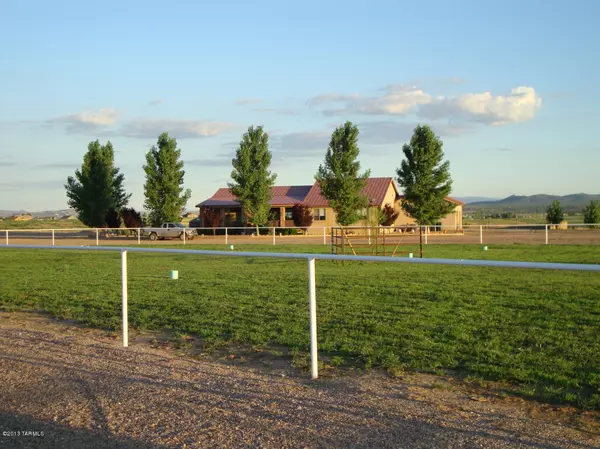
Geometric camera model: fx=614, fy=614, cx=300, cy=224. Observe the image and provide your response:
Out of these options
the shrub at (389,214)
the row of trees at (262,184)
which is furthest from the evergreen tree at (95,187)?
the shrub at (389,214)

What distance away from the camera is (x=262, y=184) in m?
54.7

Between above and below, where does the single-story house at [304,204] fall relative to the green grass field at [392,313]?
above

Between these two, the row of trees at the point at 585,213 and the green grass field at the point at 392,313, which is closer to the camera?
the green grass field at the point at 392,313

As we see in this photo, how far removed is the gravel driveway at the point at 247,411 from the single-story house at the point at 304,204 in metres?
49.7

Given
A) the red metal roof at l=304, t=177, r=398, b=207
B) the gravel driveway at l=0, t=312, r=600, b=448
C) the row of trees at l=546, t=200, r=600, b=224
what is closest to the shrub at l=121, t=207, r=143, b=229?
the red metal roof at l=304, t=177, r=398, b=207

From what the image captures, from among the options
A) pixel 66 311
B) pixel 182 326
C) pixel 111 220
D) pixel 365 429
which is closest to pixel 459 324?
pixel 182 326

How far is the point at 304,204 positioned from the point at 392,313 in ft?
161

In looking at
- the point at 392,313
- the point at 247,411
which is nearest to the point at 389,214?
the point at 392,313

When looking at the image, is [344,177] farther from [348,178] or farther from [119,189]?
[119,189]

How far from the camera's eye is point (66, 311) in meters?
10.3

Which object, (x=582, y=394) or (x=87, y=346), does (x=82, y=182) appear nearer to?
(x=87, y=346)

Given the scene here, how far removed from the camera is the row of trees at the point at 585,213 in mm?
52156

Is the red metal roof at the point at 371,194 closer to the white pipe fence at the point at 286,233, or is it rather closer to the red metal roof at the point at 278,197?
the red metal roof at the point at 278,197

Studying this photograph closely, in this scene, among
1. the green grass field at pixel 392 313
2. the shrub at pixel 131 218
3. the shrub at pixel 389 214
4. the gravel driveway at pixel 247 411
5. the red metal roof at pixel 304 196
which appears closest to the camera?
the gravel driveway at pixel 247 411
